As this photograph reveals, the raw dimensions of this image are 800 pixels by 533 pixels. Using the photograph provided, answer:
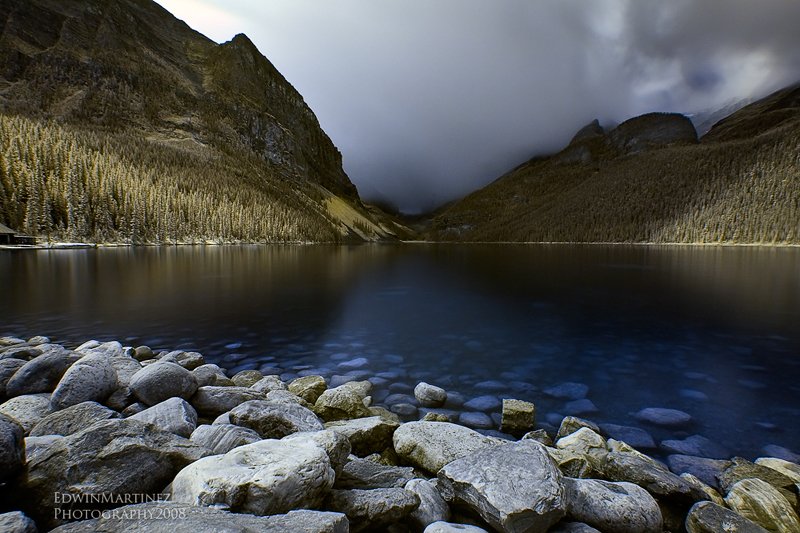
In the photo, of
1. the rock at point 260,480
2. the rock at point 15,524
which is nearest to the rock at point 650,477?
the rock at point 260,480

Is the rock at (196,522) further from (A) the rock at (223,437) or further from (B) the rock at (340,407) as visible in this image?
(B) the rock at (340,407)

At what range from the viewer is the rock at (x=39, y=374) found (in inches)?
303

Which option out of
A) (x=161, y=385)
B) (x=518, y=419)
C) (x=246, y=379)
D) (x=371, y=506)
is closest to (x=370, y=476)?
(x=371, y=506)

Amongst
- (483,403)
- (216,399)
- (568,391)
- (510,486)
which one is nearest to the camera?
(510,486)

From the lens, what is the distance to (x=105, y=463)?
4.17 m

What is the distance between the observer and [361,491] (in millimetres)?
4484

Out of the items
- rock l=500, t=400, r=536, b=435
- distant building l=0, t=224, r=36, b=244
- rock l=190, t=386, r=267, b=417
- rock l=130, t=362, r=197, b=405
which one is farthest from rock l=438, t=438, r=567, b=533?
distant building l=0, t=224, r=36, b=244

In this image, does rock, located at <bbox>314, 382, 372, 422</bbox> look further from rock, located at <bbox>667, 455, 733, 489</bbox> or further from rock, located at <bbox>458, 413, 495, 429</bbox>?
rock, located at <bbox>667, 455, 733, 489</bbox>

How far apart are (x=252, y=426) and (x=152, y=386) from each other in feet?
9.88

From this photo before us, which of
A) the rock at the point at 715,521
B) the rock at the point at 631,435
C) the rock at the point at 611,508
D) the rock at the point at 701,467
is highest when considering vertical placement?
the rock at the point at 611,508

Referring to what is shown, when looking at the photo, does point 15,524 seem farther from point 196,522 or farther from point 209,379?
point 209,379

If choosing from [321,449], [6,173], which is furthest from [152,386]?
[6,173]

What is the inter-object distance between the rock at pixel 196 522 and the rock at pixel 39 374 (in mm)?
6850

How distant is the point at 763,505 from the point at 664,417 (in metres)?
4.51
